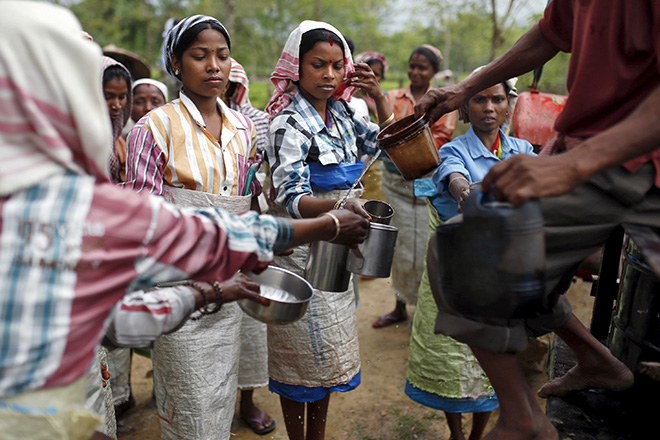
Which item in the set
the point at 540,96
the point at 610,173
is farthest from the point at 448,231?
the point at 540,96

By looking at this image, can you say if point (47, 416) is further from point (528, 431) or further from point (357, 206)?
point (357, 206)

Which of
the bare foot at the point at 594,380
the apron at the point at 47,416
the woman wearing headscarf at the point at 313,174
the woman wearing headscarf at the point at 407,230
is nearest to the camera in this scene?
the apron at the point at 47,416

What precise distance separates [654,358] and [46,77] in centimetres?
199

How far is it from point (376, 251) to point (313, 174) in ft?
2.12

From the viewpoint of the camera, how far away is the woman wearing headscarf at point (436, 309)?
2.74 meters

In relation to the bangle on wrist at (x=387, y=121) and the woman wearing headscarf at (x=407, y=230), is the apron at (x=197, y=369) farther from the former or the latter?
the woman wearing headscarf at (x=407, y=230)

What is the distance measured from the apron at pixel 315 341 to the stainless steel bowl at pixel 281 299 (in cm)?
48

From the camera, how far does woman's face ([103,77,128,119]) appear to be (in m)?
3.29

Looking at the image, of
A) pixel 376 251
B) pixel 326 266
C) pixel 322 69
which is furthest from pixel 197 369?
pixel 322 69

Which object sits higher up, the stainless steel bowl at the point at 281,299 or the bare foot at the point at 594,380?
the stainless steel bowl at the point at 281,299

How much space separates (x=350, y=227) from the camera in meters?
1.97

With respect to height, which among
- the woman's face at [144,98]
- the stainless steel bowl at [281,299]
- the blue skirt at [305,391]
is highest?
the woman's face at [144,98]

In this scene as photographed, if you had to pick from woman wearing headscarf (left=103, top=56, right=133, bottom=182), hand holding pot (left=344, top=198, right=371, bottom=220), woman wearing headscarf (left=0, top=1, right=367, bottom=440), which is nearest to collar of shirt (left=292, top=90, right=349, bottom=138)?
hand holding pot (left=344, top=198, right=371, bottom=220)

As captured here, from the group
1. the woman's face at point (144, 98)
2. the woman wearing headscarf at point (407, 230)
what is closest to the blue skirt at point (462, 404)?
the woman wearing headscarf at point (407, 230)
